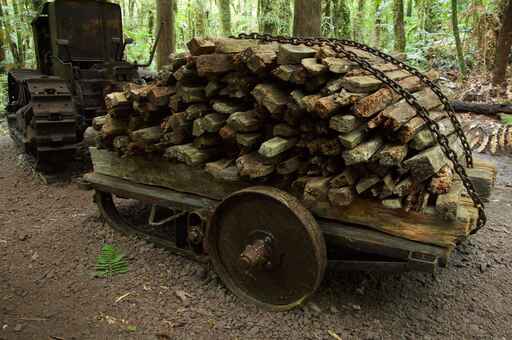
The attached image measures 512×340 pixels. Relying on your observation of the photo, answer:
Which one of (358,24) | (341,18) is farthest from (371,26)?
(341,18)

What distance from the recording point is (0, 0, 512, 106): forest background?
10.1 meters

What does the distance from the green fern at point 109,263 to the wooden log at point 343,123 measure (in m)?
2.57

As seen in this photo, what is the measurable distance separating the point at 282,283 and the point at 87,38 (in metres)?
6.73

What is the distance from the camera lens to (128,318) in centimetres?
336

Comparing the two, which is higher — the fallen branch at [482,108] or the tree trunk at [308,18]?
the tree trunk at [308,18]

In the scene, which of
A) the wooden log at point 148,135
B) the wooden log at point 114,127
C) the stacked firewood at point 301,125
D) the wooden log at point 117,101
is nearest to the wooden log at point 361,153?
the stacked firewood at point 301,125

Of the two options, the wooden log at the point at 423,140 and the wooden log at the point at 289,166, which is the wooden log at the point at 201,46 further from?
the wooden log at the point at 423,140

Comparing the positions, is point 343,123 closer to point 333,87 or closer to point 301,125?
point 333,87

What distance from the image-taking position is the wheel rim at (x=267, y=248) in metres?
3.04

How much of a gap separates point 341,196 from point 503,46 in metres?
9.58

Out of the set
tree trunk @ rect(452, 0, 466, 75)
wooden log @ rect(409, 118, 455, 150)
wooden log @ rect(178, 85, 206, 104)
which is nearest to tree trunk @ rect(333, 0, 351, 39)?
tree trunk @ rect(452, 0, 466, 75)

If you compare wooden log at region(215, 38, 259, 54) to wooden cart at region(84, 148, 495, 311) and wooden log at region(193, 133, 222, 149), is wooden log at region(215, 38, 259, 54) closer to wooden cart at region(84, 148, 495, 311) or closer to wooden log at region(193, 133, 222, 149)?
wooden log at region(193, 133, 222, 149)

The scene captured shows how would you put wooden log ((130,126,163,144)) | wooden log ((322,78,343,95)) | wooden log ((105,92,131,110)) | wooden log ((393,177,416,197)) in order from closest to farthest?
wooden log ((393,177,416,197)), wooden log ((322,78,343,95)), wooden log ((130,126,163,144)), wooden log ((105,92,131,110))

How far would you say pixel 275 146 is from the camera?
9.75ft
